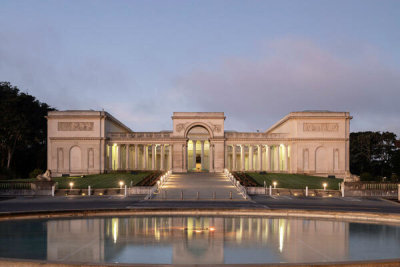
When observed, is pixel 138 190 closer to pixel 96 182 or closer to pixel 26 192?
pixel 26 192

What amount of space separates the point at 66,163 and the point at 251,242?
7250cm

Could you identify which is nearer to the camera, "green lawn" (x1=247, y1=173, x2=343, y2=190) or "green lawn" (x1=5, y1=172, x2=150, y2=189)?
"green lawn" (x1=5, y1=172, x2=150, y2=189)

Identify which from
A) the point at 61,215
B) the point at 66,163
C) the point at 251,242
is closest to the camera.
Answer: the point at 251,242

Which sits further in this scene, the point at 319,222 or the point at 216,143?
the point at 216,143

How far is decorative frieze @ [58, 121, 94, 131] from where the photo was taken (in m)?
83.7

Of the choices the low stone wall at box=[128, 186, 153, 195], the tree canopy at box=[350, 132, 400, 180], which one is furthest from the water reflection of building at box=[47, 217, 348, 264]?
the tree canopy at box=[350, 132, 400, 180]

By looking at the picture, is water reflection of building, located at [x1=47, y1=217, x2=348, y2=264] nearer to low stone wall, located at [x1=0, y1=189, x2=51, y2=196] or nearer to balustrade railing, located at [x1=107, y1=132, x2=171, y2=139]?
low stone wall, located at [x1=0, y1=189, x2=51, y2=196]

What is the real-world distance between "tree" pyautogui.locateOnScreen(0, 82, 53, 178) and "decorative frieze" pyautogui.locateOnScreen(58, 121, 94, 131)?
6.48 m

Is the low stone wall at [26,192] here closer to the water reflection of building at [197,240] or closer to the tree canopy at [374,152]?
the water reflection of building at [197,240]

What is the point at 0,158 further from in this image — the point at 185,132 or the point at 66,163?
the point at 185,132

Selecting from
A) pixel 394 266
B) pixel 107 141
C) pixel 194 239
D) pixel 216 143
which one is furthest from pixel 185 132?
pixel 394 266

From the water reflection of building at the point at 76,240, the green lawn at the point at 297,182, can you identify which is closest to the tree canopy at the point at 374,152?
the green lawn at the point at 297,182

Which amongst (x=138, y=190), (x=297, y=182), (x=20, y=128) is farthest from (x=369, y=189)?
(x=20, y=128)

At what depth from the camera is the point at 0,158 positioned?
87.3 m
